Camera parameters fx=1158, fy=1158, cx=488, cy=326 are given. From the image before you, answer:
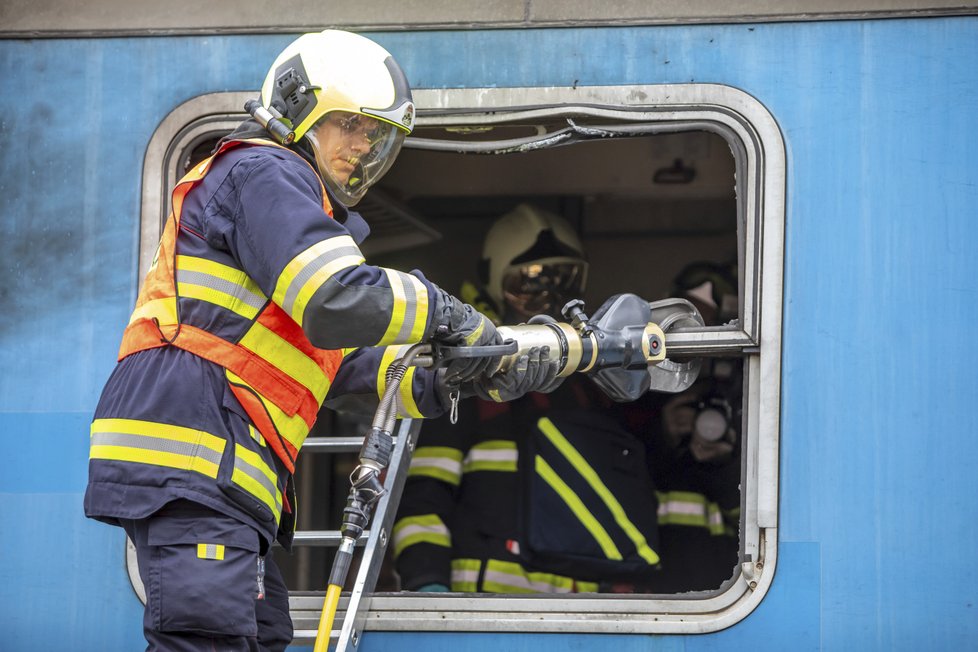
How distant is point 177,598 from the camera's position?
2170 millimetres

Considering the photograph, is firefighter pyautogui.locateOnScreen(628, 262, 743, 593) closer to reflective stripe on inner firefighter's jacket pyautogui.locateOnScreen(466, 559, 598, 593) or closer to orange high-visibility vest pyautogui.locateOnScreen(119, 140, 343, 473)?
reflective stripe on inner firefighter's jacket pyautogui.locateOnScreen(466, 559, 598, 593)

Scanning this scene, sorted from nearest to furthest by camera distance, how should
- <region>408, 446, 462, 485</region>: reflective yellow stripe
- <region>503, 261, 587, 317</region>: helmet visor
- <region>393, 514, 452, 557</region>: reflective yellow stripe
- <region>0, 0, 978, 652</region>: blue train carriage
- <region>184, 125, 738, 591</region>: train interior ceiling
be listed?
<region>0, 0, 978, 652</region>: blue train carriage < <region>393, 514, 452, 557</region>: reflective yellow stripe < <region>408, 446, 462, 485</region>: reflective yellow stripe < <region>503, 261, 587, 317</region>: helmet visor < <region>184, 125, 738, 591</region>: train interior ceiling

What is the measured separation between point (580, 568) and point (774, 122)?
178 cm

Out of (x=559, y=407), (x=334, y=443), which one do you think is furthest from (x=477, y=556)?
(x=334, y=443)

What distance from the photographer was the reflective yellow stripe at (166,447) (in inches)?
88.9

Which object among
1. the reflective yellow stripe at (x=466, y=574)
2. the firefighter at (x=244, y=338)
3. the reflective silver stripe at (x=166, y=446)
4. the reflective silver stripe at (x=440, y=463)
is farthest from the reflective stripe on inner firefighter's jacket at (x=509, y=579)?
the reflective silver stripe at (x=166, y=446)

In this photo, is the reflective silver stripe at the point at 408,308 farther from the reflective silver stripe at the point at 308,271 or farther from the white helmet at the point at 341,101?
the white helmet at the point at 341,101

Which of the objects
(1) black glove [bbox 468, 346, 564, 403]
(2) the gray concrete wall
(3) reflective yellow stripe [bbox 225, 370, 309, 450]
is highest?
(2) the gray concrete wall

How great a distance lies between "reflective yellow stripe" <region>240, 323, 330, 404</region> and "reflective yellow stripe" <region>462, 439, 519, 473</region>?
186 cm

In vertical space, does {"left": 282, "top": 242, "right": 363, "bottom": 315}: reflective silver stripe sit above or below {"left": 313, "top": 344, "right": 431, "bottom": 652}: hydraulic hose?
above

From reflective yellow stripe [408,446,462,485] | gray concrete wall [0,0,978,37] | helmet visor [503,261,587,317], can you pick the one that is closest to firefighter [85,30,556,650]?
gray concrete wall [0,0,978,37]

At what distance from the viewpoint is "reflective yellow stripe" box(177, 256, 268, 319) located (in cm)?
234

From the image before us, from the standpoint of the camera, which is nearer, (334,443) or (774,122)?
(774,122)

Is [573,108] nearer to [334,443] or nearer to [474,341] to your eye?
[474,341]
